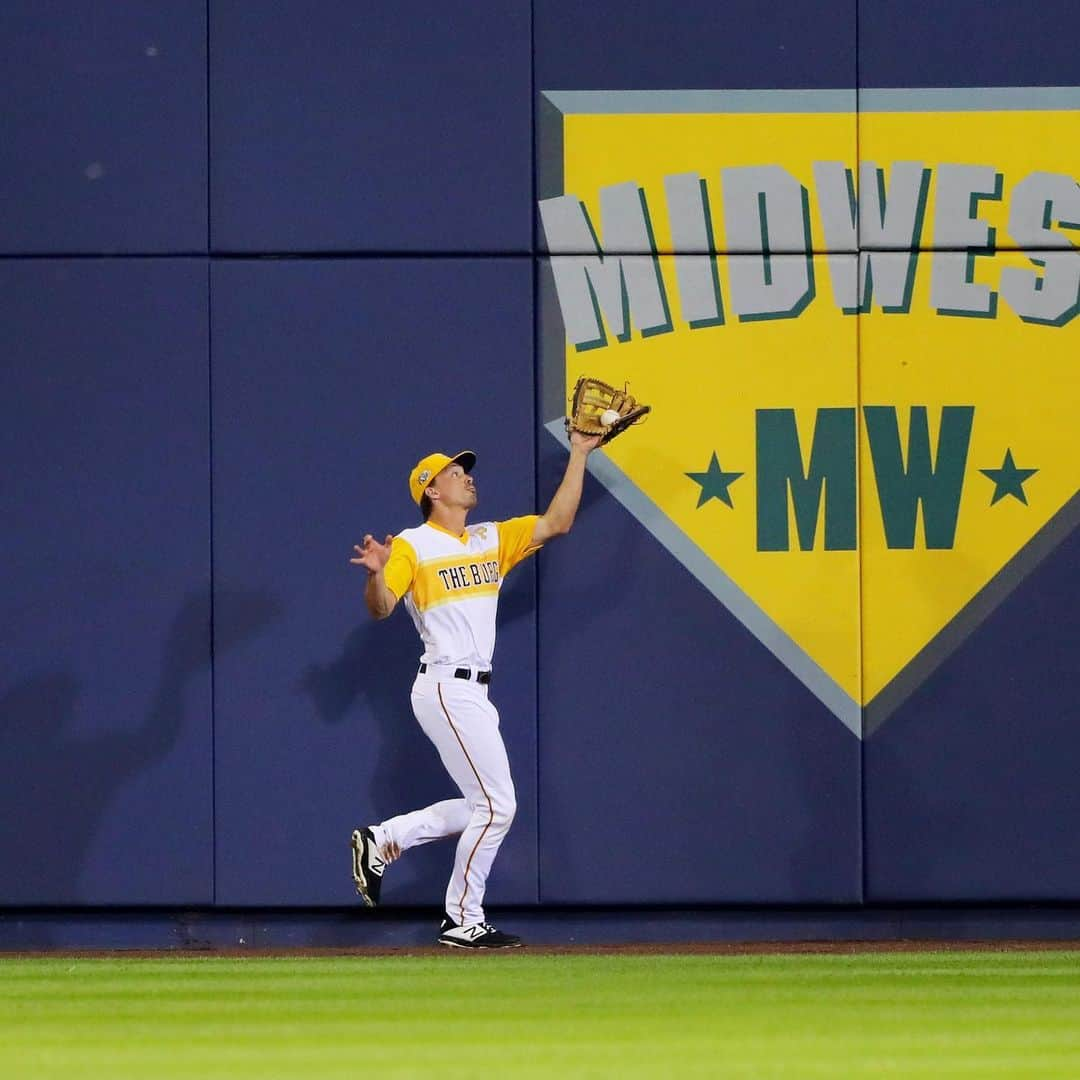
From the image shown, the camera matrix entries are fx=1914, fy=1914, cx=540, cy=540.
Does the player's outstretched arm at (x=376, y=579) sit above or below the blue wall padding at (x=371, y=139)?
below

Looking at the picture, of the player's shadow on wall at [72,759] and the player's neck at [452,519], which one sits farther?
the player's shadow on wall at [72,759]

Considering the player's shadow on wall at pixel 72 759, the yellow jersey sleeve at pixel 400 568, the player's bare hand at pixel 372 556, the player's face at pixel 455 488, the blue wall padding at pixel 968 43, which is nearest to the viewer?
the player's bare hand at pixel 372 556

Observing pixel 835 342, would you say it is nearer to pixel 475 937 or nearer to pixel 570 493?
pixel 570 493

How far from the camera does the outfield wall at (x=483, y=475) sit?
7.74 metres

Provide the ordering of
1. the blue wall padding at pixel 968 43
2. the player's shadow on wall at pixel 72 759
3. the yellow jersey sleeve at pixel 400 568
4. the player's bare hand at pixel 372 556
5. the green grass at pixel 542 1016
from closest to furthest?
the green grass at pixel 542 1016 → the player's bare hand at pixel 372 556 → the yellow jersey sleeve at pixel 400 568 → the player's shadow on wall at pixel 72 759 → the blue wall padding at pixel 968 43

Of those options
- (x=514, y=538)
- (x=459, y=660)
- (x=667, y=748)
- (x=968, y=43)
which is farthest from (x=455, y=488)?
(x=968, y=43)

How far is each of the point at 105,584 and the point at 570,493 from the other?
195cm

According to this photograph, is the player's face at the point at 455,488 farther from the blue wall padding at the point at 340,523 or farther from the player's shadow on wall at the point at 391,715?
the player's shadow on wall at the point at 391,715

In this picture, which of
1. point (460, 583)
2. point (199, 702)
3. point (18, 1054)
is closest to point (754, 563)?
point (460, 583)

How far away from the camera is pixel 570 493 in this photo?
24.2 ft

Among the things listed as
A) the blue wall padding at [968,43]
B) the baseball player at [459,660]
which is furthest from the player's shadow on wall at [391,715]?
the blue wall padding at [968,43]

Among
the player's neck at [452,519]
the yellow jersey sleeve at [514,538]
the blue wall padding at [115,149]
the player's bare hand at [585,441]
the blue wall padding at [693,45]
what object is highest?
the blue wall padding at [693,45]

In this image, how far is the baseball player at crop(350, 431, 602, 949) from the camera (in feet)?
23.8

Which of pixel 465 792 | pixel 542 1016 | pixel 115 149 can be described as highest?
pixel 115 149
